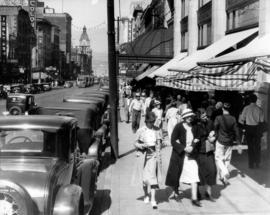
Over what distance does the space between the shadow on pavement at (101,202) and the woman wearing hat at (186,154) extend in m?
1.29

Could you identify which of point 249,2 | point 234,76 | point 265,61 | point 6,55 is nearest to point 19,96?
point 249,2

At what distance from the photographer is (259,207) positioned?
8328mm

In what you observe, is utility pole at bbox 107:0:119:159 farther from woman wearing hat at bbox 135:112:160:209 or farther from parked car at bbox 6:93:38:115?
parked car at bbox 6:93:38:115

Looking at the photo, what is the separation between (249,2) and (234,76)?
237 inches

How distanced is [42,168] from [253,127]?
275 inches

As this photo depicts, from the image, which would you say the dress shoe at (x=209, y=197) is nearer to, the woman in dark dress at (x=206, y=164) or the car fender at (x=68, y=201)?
the woman in dark dress at (x=206, y=164)

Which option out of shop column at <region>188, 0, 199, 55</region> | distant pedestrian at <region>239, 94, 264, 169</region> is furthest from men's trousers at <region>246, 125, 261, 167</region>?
shop column at <region>188, 0, 199, 55</region>

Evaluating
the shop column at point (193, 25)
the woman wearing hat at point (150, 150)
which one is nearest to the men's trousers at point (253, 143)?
the woman wearing hat at point (150, 150)

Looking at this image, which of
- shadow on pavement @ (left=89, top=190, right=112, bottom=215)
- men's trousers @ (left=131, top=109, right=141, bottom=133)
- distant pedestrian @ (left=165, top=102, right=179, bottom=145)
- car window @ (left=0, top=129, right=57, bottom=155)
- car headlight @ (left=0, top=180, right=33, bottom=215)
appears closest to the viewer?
car headlight @ (left=0, top=180, right=33, bottom=215)

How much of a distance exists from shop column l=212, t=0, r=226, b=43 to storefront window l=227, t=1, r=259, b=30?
0.36m

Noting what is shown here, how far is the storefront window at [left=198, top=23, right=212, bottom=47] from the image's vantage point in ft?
81.6

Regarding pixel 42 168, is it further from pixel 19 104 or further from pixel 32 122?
pixel 19 104

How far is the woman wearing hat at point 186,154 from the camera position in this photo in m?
8.32

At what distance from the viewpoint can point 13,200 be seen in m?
5.32
